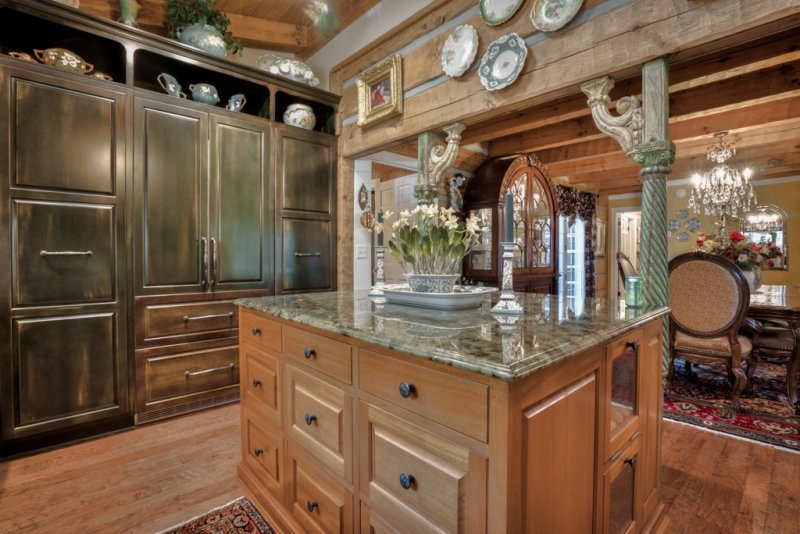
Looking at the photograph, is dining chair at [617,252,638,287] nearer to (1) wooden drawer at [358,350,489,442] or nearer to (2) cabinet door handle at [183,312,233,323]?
(1) wooden drawer at [358,350,489,442]

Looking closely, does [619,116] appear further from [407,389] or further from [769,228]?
[769,228]

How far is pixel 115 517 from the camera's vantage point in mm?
1618

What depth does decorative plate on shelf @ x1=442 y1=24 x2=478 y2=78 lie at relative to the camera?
2.40m

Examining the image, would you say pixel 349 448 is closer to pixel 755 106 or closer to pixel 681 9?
pixel 681 9

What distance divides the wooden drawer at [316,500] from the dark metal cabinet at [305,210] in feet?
6.37

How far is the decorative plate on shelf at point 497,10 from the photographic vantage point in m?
2.19

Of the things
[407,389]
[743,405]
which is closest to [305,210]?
[407,389]

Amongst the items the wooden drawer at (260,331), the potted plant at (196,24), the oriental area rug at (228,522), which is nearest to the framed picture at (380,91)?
the potted plant at (196,24)

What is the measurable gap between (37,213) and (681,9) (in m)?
3.38

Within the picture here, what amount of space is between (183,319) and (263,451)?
1465 mm

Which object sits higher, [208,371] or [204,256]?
[204,256]

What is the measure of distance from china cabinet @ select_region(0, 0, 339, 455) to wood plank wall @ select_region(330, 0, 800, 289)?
565 millimetres

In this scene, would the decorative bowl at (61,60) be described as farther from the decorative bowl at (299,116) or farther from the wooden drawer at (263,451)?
the wooden drawer at (263,451)

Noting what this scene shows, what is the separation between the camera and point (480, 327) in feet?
3.67
